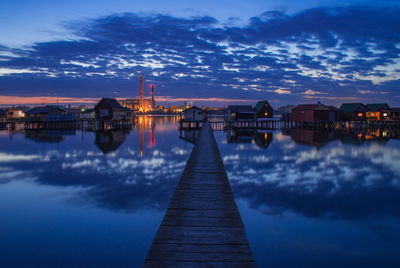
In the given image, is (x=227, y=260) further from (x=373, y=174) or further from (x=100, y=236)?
(x=373, y=174)

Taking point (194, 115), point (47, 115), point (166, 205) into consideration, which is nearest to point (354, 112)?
point (194, 115)

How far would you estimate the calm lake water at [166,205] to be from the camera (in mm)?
7957

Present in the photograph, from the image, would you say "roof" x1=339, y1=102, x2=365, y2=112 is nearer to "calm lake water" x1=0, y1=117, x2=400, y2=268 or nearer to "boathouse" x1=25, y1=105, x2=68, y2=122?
"calm lake water" x1=0, y1=117, x2=400, y2=268

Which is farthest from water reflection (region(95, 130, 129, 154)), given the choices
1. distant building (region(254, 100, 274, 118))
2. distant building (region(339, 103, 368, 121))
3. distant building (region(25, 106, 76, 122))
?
distant building (region(339, 103, 368, 121))

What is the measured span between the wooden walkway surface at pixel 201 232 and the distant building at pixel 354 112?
67.1 meters

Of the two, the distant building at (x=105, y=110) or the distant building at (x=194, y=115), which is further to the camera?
the distant building at (x=105, y=110)

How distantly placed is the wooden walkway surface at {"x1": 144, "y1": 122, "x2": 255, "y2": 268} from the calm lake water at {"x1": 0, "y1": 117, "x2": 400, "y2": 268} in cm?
190

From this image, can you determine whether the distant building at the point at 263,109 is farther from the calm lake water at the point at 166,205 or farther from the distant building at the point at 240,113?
the calm lake water at the point at 166,205

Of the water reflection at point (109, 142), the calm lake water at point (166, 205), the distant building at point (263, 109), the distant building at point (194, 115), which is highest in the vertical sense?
the distant building at point (263, 109)

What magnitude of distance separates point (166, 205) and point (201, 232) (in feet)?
20.3

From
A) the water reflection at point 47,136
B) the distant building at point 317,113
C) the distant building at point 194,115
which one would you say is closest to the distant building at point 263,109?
the distant building at point 317,113

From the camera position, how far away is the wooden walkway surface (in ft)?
15.9

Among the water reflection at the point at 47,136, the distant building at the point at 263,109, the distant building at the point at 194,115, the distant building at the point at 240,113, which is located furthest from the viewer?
the distant building at the point at 263,109

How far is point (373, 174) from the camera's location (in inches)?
696
